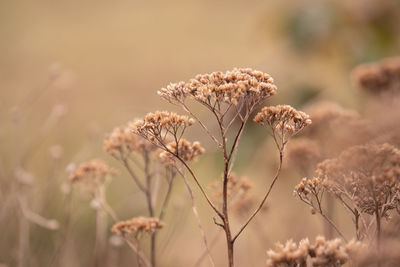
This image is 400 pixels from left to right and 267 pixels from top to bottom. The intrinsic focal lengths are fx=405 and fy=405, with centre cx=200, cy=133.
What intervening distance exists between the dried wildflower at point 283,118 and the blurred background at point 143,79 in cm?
47

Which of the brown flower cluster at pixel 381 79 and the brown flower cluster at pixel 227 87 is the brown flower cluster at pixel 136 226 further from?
the brown flower cluster at pixel 381 79

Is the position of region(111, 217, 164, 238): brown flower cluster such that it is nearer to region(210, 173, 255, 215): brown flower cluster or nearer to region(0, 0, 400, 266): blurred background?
region(210, 173, 255, 215): brown flower cluster

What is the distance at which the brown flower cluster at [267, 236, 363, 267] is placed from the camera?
1.80 ft

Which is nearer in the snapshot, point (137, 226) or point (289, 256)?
point (289, 256)

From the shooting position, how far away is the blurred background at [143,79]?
1566mm

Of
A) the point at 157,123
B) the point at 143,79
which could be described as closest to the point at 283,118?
the point at 157,123

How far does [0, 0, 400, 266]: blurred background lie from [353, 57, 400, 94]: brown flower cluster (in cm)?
37

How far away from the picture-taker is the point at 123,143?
965mm

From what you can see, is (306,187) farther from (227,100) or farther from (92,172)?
(92,172)

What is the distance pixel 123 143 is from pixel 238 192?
0.30 m

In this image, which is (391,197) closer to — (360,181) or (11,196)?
(360,181)

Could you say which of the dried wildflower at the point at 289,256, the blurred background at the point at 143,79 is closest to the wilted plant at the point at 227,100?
the dried wildflower at the point at 289,256

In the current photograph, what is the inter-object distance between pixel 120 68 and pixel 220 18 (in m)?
1.76

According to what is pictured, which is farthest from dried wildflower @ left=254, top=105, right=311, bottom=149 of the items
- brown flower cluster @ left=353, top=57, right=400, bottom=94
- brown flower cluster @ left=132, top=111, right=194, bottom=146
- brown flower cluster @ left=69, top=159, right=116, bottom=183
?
brown flower cluster @ left=353, top=57, right=400, bottom=94
